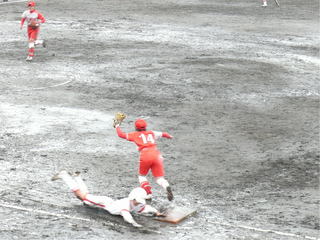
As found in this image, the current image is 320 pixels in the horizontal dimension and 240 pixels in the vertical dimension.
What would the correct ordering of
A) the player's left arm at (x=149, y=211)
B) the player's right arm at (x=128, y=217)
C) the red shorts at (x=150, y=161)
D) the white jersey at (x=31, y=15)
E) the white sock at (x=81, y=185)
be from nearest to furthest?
the player's right arm at (x=128, y=217), the player's left arm at (x=149, y=211), the white sock at (x=81, y=185), the red shorts at (x=150, y=161), the white jersey at (x=31, y=15)

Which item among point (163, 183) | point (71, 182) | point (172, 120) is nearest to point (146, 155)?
point (163, 183)

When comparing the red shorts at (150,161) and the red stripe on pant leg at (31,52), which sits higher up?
the red shorts at (150,161)

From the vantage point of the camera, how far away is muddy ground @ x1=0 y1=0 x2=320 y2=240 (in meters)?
14.5

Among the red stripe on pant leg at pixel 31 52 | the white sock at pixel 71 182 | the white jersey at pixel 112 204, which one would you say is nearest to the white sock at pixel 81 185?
the white sock at pixel 71 182

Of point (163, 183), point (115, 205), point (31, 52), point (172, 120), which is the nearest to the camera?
point (115, 205)

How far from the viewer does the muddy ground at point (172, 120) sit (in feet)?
47.7

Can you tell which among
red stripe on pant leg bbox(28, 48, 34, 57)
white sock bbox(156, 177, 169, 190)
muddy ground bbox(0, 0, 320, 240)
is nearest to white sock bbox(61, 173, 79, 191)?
muddy ground bbox(0, 0, 320, 240)

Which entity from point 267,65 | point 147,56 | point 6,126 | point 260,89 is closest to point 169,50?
point 147,56

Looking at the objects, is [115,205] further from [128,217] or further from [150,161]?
[150,161]

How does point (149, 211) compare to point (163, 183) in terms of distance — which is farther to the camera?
point (163, 183)

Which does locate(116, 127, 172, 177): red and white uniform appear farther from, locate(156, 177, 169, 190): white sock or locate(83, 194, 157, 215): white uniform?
locate(83, 194, 157, 215): white uniform

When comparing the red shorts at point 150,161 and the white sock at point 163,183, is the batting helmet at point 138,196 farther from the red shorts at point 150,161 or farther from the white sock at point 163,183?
the red shorts at point 150,161

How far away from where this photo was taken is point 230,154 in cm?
1919

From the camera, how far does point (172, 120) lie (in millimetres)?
22312
